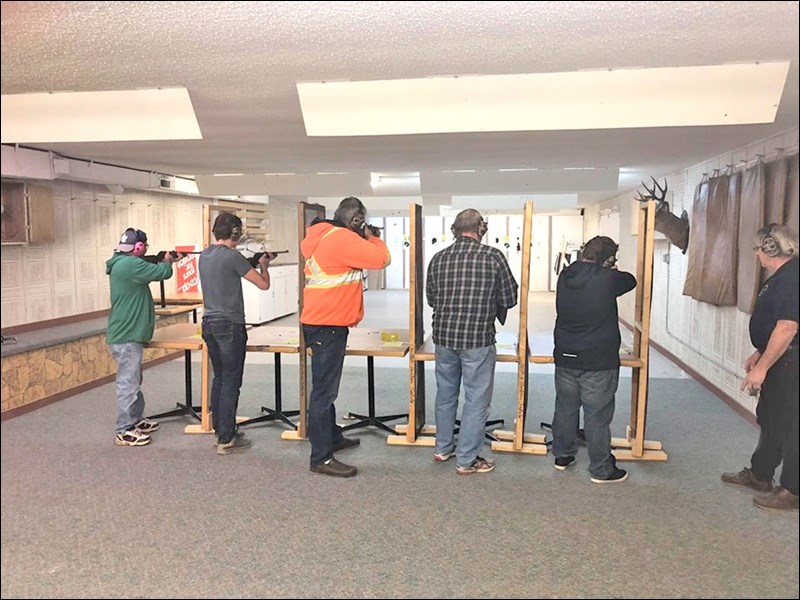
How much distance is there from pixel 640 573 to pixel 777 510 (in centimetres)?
39

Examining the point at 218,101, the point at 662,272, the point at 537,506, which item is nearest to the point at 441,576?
the point at 537,506

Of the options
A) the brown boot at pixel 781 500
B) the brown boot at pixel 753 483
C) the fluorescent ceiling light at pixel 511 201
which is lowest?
the brown boot at pixel 753 483

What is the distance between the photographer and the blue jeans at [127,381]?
132 inches

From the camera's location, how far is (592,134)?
3.26 metres

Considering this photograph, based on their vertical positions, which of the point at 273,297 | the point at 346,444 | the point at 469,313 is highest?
the point at 469,313

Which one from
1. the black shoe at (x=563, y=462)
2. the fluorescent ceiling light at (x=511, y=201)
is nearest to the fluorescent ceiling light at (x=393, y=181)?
the fluorescent ceiling light at (x=511, y=201)

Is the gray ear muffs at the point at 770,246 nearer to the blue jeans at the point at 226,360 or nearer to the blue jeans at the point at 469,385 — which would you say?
the blue jeans at the point at 469,385

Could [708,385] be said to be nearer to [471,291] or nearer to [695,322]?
[695,322]

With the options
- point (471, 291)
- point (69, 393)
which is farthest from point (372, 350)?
point (69, 393)

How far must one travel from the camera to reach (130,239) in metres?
2.79

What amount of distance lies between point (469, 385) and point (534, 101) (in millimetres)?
1597

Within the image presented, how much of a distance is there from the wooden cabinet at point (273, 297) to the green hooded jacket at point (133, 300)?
3711 millimetres

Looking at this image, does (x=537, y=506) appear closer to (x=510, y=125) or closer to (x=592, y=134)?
(x=510, y=125)

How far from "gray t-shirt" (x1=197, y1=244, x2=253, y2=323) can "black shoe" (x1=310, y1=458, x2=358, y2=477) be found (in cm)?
94
